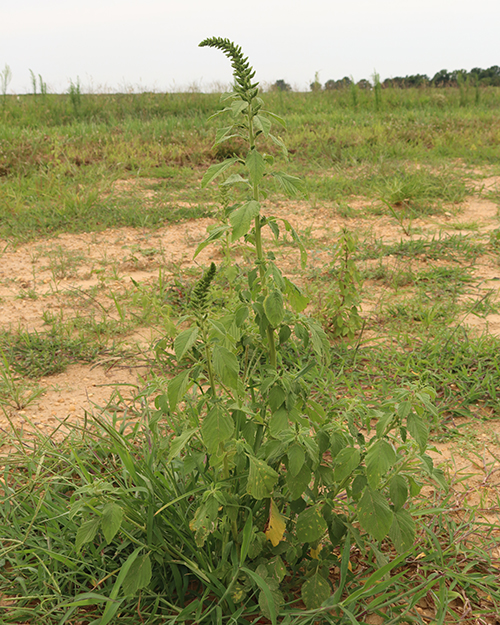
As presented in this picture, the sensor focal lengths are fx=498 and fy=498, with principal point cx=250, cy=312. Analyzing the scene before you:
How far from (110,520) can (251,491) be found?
34 cm

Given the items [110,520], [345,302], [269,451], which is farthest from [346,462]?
[345,302]

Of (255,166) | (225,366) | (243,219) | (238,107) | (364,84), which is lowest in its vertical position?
(225,366)

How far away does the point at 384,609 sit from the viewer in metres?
1.42

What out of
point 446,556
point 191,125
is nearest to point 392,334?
point 446,556

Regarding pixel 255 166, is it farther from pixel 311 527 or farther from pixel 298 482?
pixel 311 527

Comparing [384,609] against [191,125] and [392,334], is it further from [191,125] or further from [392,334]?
[191,125]

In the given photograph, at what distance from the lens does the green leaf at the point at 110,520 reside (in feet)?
3.77

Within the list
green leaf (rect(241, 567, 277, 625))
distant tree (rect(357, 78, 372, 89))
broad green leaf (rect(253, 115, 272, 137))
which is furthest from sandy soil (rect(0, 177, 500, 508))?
distant tree (rect(357, 78, 372, 89))

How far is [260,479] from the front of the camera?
3.83 ft

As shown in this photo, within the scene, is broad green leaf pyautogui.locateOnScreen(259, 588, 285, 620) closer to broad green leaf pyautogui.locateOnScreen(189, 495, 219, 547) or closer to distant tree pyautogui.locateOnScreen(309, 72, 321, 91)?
broad green leaf pyautogui.locateOnScreen(189, 495, 219, 547)

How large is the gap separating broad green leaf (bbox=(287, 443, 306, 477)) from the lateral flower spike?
2.78 feet

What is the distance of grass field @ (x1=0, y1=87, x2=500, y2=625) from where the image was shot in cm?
136

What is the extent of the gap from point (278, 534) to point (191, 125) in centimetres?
806

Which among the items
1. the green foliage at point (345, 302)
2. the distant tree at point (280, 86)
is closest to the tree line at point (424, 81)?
the distant tree at point (280, 86)
